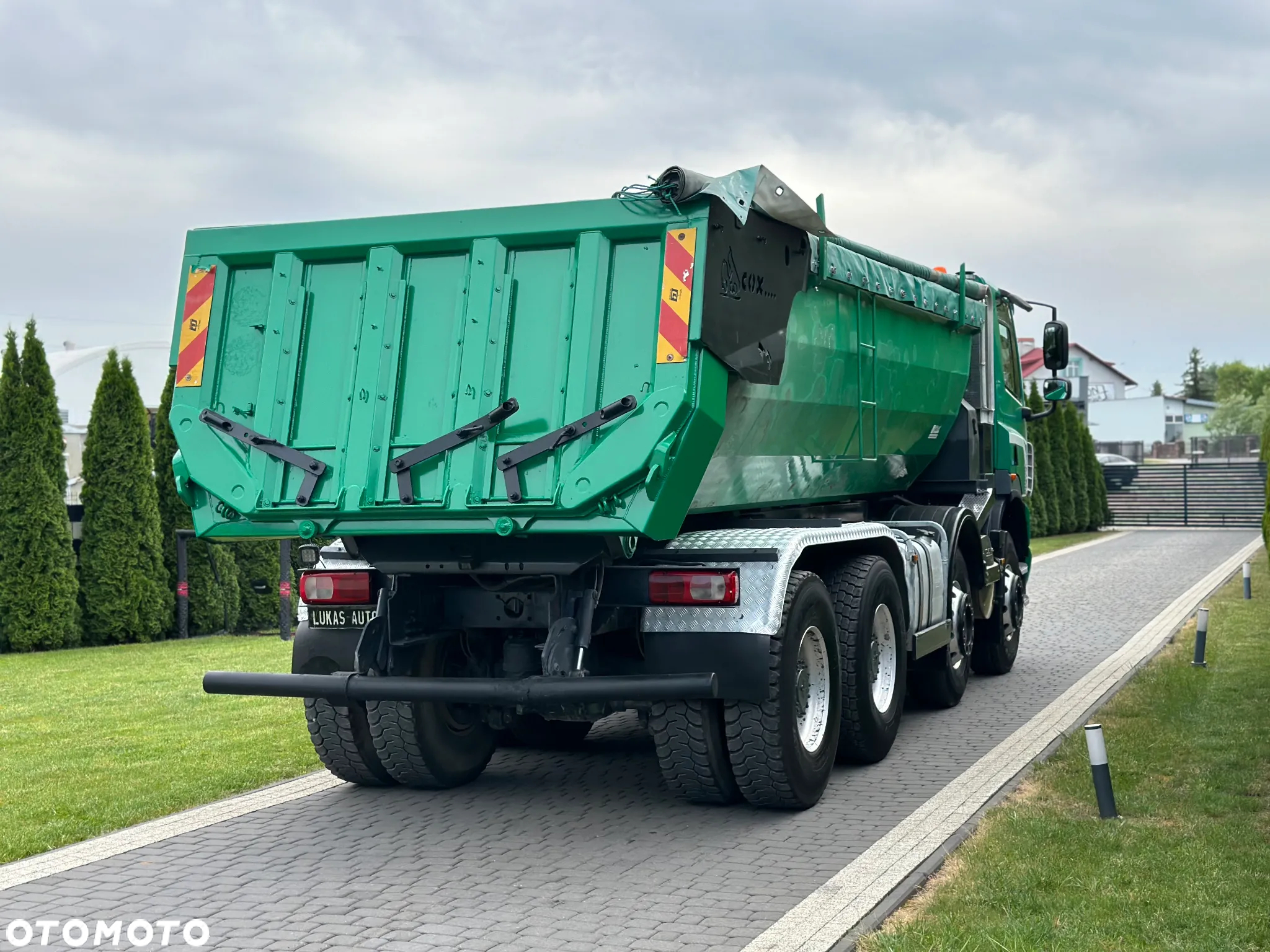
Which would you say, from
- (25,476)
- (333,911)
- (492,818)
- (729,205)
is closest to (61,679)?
(25,476)

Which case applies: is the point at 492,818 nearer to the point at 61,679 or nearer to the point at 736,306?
the point at 736,306

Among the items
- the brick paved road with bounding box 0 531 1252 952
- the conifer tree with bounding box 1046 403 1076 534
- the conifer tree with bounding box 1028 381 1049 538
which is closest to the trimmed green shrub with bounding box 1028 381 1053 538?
the conifer tree with bounding box 1028 381 1049 538

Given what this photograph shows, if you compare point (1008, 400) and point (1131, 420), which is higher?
point (1131, 420)

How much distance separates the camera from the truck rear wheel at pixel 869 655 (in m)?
8.04

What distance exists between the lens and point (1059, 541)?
37281 millimetres

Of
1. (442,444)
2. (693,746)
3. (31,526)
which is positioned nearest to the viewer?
(442,444)

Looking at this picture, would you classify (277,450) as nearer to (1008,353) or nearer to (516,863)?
(516,863)

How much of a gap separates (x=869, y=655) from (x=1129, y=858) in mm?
2309

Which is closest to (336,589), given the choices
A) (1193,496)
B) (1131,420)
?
(1193,496)

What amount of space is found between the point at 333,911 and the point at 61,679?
824 cm

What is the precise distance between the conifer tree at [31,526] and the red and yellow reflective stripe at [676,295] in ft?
38.5

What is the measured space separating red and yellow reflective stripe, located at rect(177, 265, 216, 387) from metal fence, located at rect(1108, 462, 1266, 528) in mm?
43997

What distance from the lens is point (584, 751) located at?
29.9ft

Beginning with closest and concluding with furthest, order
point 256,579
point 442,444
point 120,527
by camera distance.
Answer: point 442,444 → point 120,527 → point 256,579
